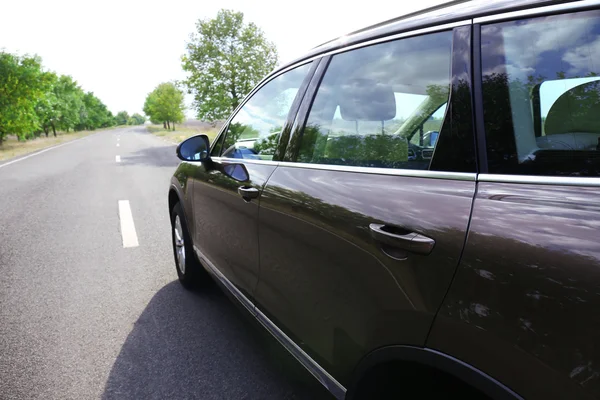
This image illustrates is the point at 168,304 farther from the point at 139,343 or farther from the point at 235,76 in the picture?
the point at 235,76

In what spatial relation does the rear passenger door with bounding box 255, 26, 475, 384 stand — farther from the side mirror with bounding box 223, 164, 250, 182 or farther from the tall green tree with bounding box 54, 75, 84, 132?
the tall green tree with bounding box 54, 75, 84, 132

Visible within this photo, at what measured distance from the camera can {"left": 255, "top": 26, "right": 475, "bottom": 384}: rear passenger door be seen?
1095 mm

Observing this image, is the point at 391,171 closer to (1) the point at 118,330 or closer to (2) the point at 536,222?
(2) the point at 536,222

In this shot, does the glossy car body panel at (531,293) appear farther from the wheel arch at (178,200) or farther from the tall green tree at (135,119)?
the tall green tree at (135,119)

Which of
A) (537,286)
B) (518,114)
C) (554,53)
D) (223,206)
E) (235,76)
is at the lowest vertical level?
(223,206)

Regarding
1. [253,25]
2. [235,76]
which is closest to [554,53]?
[235,76]

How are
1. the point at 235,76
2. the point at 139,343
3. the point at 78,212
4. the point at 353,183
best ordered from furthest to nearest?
the point at 235,76 < the point at 78,212 < the point at 139,343 < the point at 353,183

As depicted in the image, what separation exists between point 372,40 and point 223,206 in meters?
1.32

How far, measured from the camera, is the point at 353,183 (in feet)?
4.73

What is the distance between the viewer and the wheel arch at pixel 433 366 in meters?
0.90

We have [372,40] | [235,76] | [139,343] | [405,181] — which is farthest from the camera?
[235,76]

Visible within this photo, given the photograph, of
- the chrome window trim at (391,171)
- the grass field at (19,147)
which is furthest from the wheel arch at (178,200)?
the grass field at (19,147)

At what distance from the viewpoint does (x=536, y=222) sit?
889 mm

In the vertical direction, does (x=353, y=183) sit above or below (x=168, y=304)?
above
